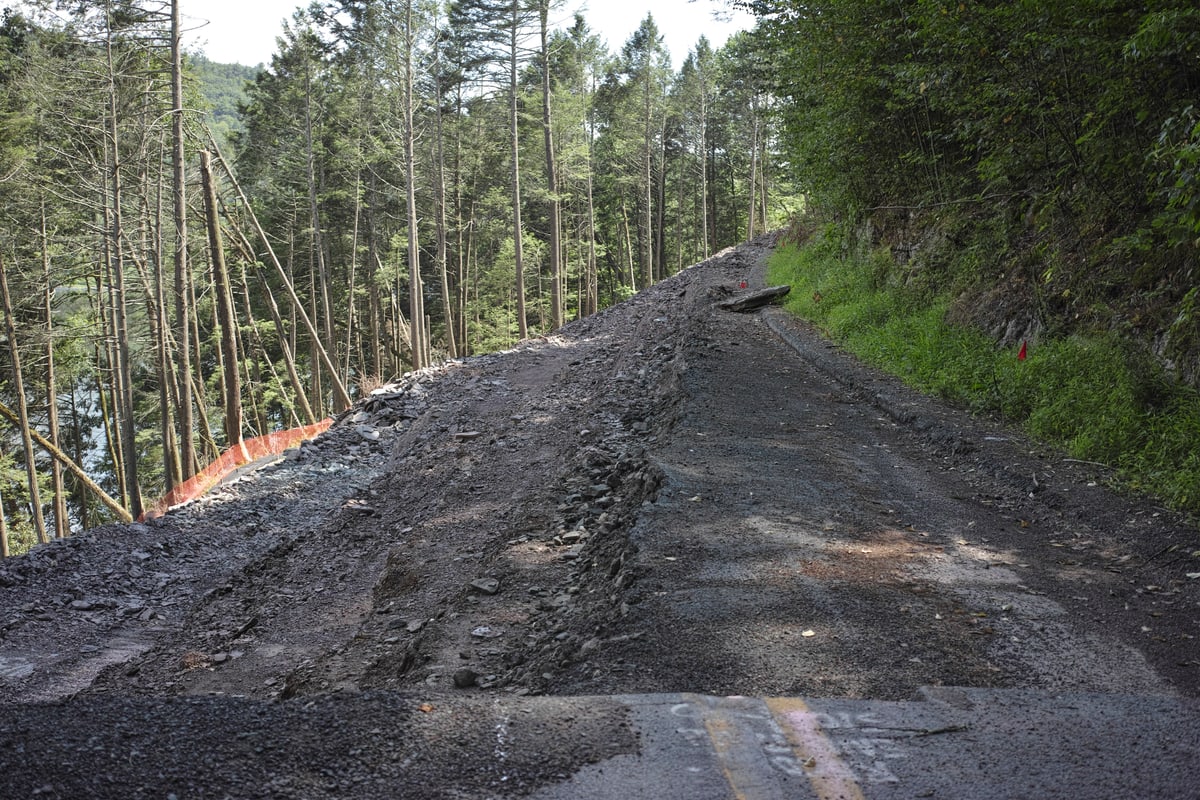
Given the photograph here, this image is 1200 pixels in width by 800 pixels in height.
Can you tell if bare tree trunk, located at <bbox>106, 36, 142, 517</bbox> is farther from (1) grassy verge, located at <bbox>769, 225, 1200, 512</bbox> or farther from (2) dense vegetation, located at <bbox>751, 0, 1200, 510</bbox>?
(1) grassy verge, located at <bbox>769, 225, 1200, 512</bbox>

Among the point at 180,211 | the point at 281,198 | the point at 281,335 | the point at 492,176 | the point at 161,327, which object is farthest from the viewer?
the point at 492,176

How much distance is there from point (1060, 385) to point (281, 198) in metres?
28.8

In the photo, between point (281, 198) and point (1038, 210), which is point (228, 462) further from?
point (281, 198)

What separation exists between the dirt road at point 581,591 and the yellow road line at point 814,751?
10.2 inches

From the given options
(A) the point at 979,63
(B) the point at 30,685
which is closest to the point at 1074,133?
(A) the point at 979,63

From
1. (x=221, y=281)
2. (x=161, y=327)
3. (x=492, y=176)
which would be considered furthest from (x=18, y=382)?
(x=492, y=176)

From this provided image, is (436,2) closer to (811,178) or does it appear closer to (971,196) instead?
(811,178)

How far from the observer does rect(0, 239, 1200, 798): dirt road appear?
281cm

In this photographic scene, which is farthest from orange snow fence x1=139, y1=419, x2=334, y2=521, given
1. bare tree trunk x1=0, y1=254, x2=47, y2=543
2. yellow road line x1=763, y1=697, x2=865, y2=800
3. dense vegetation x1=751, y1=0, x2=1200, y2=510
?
yellow road line x1=763, y1=697, x2=865, y2=800

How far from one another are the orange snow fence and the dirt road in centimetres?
137

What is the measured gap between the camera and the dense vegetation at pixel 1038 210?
6.52m

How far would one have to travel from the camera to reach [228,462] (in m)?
14.0

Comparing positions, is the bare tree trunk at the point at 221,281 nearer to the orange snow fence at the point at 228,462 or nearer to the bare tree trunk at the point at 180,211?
the bare tree trunk at the point at 180,211

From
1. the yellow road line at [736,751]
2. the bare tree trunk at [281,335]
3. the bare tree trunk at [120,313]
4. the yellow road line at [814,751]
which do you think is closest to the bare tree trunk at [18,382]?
the bare tree trunk at [120,313]
